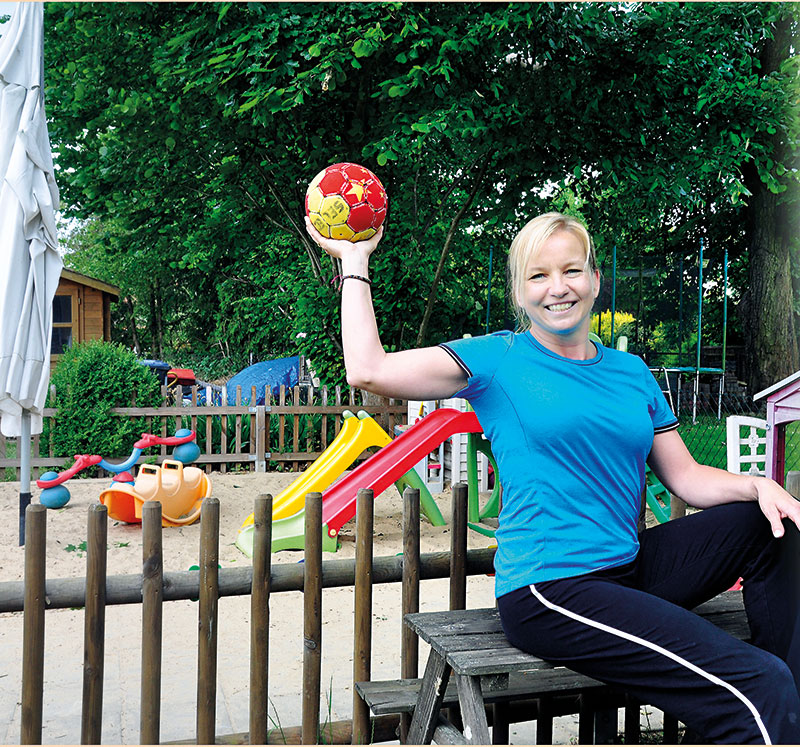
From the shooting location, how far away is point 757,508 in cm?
208

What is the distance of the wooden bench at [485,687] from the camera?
1.95 m

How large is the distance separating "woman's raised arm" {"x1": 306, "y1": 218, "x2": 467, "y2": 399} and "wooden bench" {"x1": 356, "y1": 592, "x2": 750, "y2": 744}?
666 mm

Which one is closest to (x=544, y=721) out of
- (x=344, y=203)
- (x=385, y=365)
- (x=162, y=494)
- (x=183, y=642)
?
(x=385, y=365)

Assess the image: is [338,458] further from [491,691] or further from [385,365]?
[385,365]

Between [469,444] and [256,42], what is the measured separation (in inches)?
205

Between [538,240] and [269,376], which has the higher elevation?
[538,240]

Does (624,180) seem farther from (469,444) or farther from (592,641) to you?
(592,641)

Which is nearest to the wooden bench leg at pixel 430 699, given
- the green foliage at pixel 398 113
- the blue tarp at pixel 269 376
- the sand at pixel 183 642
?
the sand at pixel 183 642

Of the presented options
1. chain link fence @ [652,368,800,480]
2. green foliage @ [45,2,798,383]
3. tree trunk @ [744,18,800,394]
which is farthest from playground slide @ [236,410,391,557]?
tree trunk @ [744,18,800,394]

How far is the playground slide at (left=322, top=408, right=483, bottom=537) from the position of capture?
247 inches

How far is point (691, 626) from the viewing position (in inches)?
69.5

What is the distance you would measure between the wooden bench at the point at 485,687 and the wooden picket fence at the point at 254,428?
7.37 metres

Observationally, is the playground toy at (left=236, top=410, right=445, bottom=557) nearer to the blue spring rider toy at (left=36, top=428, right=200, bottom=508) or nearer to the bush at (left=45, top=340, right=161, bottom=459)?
the blue spring rider toy at (left=36, top=428, right=200, bottom=508)

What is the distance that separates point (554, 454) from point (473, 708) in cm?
67
